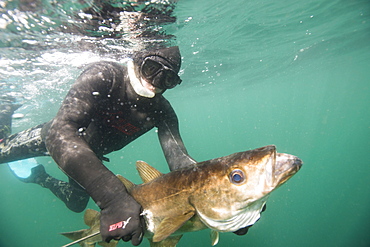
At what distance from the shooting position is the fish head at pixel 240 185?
1.38 meters

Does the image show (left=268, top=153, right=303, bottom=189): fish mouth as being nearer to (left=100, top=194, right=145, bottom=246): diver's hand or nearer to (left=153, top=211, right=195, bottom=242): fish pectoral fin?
(left=153, top=211, right=195, bottom=242): fish pectoral fin

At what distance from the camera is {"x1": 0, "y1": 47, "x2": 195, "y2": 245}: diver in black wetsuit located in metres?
1.82

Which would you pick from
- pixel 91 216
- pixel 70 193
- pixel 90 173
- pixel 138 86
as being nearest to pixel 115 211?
pixel 90 173

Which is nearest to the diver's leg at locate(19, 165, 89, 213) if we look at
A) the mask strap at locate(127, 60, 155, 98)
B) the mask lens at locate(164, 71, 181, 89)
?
the mask strap at locate(127, 60, 155, 98)

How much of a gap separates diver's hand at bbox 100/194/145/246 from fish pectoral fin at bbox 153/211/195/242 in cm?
25

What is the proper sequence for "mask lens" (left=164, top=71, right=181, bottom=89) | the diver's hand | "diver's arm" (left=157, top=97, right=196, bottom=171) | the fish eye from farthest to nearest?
"mask lens" (left=164, top=71, right=181, bottom=89) → "diver's arm" (left=157, top=97, right=196, bottom=171) → the diver's hand → the fish eye

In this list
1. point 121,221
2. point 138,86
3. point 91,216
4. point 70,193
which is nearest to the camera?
point 121,221

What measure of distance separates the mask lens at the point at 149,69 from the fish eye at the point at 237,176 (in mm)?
2660

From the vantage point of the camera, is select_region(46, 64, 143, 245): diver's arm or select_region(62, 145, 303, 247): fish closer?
select_region(62, 145, 303, 247): fish

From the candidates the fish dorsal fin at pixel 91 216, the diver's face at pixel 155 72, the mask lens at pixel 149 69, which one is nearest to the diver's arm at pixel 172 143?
the diver's face at pixel 155 72

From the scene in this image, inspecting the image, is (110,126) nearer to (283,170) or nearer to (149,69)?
(149,69)

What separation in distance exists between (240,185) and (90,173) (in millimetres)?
1456

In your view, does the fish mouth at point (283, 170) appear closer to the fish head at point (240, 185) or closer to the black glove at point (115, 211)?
the fish head at point (240, 185)

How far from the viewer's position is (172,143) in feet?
12.2
